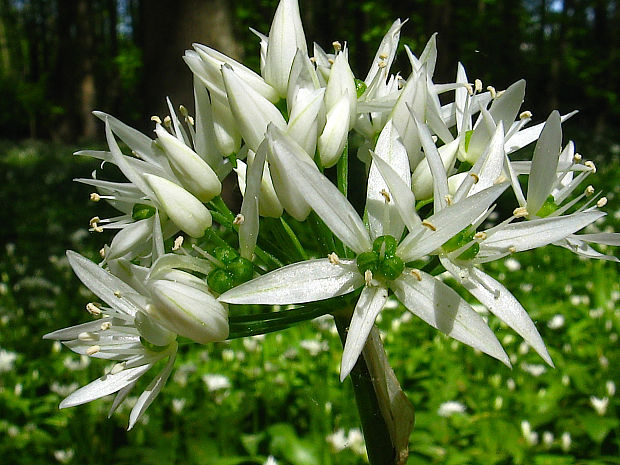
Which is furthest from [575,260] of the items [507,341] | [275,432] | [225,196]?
[275,432]

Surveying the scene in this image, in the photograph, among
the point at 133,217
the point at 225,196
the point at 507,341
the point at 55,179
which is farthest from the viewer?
the point at 55,179

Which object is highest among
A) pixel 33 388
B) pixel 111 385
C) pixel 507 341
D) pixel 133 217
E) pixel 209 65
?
pixel 209 65

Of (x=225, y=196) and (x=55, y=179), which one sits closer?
(x=225, y=196)

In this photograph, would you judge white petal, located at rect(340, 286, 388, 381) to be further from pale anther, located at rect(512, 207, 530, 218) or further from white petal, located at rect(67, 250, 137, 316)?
white petal, located at rect(67, 250, 137, 316)

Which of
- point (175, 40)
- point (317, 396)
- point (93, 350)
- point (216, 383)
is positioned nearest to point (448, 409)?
point (317, 396)

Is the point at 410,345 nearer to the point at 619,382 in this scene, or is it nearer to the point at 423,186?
the point at 619,382

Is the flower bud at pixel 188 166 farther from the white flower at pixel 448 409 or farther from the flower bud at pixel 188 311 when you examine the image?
the white flower at pixel 448 409

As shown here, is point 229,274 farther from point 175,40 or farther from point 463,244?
point 175,40
